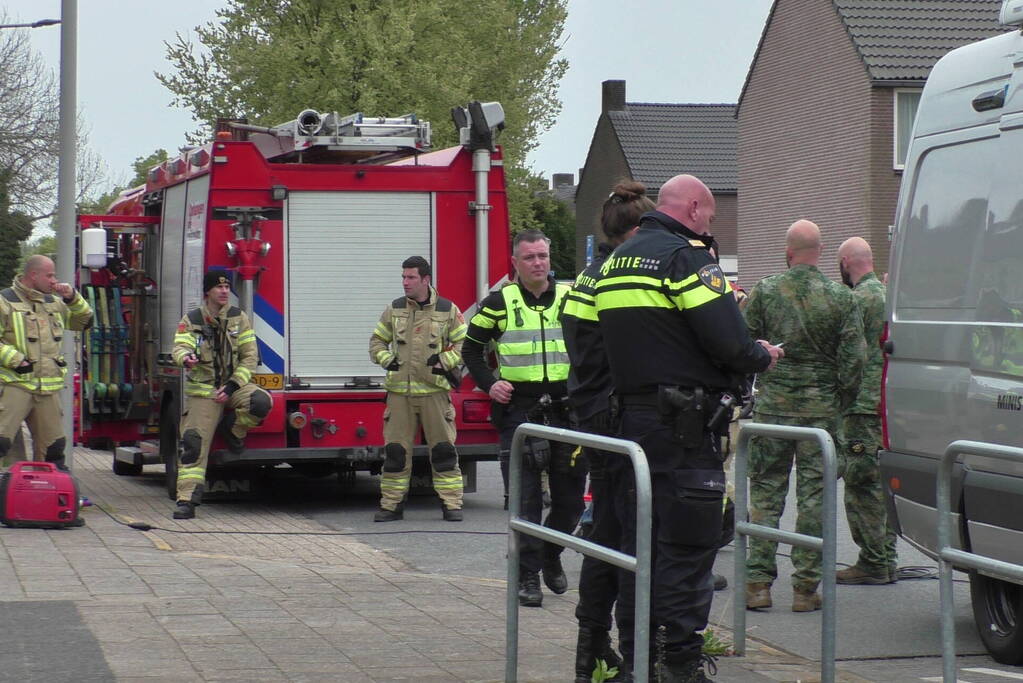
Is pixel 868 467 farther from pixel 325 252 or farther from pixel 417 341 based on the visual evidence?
pixel 325 252

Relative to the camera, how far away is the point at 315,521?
467 inches

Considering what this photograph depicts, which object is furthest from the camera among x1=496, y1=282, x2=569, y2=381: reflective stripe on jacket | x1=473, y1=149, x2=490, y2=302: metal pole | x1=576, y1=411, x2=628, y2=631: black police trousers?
x1=473, y1=149, x2=490, y2=302: metal pole

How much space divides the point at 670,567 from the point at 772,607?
277cm

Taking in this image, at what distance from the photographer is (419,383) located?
11672 mm

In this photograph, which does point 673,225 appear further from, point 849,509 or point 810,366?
point 849,509

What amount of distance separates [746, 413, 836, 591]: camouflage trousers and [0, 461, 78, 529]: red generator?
499 cm

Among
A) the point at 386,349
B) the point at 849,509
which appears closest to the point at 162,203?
the point at 386,349

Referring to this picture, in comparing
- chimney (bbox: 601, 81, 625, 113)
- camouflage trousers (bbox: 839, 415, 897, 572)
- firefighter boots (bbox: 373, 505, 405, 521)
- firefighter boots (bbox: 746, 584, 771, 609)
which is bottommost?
firefighter boots (bbox: 373, 505, 405, 521)

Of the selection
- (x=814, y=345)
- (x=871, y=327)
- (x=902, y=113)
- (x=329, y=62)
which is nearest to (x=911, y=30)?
(x=902, y=113)

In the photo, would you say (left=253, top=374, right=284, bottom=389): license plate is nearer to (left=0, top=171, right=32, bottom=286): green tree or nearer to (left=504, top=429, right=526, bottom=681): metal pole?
(left=504, top=429, right=526, bottom=681): metal pole

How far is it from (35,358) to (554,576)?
5033 millimetres

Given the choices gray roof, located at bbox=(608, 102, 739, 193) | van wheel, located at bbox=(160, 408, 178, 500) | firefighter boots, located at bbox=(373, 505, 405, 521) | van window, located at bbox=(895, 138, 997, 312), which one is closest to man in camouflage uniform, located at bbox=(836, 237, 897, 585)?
van window, located at bbox=(895, 138, 997, 312)

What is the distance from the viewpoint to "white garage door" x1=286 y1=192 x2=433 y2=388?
12406 millimetres

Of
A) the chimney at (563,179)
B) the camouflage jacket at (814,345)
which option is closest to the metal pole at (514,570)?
the camouflage jacket at (814,345)
